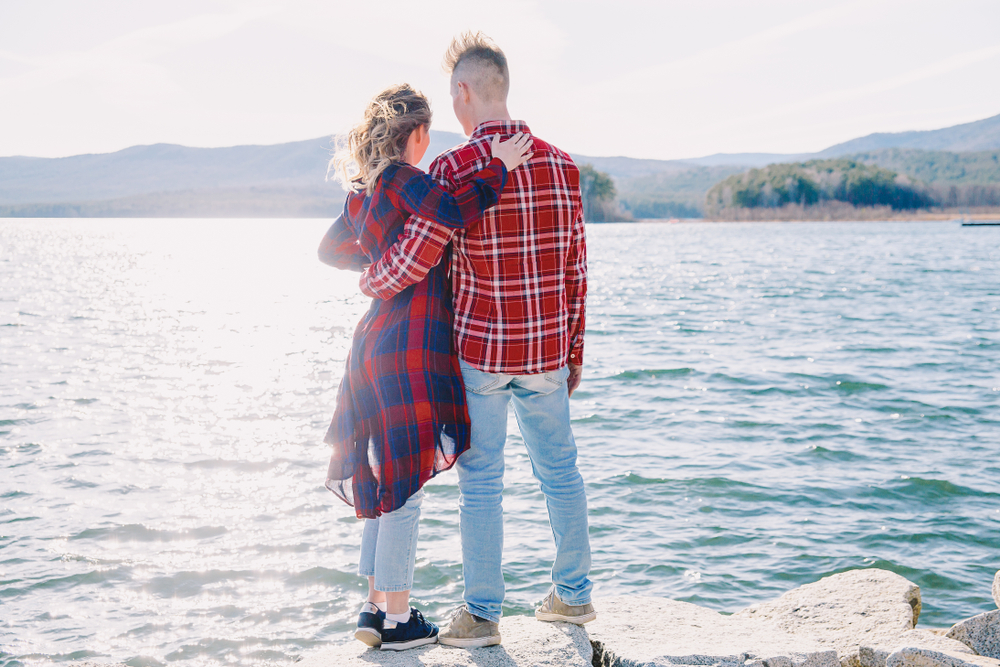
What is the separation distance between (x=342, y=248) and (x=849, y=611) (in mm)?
3838

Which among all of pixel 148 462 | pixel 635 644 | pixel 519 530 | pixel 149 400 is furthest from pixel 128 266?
pixel 635 644

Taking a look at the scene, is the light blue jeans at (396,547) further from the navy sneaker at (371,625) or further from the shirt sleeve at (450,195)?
the shirt sleeve at (450,195)

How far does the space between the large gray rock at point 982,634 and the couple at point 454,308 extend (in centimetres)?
273

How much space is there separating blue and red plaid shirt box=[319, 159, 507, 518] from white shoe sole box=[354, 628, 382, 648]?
56cm

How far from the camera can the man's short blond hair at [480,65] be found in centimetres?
308

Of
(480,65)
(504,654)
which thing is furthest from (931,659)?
(480,65)

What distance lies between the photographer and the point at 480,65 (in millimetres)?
3074

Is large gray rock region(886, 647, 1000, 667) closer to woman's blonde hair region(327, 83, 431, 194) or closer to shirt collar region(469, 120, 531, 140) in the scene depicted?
shirt collar region(469, 120, 531, 140)

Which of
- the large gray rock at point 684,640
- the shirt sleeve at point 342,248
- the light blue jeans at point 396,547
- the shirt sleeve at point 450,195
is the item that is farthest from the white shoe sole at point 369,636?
the shirt sleeve at point 450,195

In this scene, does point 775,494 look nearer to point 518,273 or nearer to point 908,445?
point 908,445

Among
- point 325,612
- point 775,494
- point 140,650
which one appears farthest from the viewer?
point 775,494

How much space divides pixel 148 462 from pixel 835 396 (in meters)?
9.79

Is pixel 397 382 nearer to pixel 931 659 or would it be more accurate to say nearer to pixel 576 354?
pixel 576 354

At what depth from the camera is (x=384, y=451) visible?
3160mm
